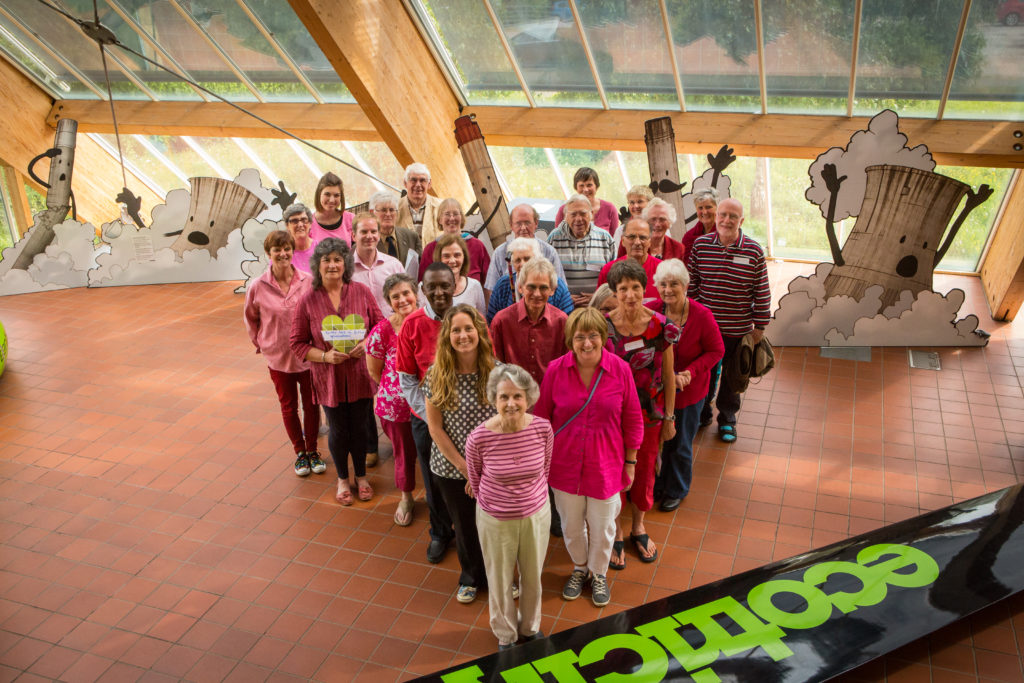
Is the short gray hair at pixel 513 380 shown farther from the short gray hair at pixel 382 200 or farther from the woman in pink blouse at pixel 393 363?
the short gray hair at pixel 382 200

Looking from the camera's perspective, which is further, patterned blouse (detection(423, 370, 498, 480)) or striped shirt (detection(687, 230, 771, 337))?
striped shirt (detection(687, 230, 771, 337))

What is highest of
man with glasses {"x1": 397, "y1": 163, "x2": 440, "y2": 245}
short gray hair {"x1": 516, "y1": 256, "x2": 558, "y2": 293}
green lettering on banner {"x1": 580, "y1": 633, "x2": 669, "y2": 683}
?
man with glasses {"x1": 397, "y1": 163, "x2": 440, "y2": 245}

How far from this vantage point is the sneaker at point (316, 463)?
4973 millimetres

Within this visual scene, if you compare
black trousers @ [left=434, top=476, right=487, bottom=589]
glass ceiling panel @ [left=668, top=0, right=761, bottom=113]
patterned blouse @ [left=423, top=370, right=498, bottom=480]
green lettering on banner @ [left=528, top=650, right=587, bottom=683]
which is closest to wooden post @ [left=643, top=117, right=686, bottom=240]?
glass ceiling panel @ [left=668, top=0, right=761, bottom=113]

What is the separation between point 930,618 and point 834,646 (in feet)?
1.67

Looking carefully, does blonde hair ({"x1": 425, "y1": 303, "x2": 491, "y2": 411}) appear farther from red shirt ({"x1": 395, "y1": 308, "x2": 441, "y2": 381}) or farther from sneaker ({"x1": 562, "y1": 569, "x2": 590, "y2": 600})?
sneaker ({"x1": 562, "y1": 569, "x2": 590, "y2": 600})

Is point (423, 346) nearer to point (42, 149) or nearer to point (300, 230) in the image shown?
point (300, 230)

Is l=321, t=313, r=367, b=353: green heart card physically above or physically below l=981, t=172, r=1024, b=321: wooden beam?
above

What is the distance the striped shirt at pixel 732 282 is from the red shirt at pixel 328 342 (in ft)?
6.62

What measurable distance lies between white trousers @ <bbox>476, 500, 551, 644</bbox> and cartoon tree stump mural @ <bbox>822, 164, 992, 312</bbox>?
4398 mm

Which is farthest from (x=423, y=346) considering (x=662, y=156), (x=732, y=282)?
(x=662, y=156)

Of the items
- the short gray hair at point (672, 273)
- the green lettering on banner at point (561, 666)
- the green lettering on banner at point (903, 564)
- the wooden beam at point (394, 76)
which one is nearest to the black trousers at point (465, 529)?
the green lettering on banner at point (561, 666)

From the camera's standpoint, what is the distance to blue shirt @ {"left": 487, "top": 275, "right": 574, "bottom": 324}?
4.29m

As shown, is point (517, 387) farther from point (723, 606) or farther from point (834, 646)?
point (834, 646)
